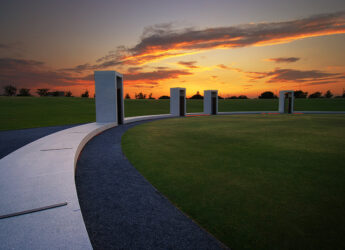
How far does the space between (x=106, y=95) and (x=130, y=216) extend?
12552mm

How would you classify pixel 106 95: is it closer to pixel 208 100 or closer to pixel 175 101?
pixel 175 101

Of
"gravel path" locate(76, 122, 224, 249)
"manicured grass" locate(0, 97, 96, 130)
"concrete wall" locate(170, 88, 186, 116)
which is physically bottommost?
"gravel path" locate(76, 122, 224, 249)

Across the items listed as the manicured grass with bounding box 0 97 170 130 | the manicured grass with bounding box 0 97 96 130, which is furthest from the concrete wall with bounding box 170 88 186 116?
the manicured grass with bounding box 0 97 96 130

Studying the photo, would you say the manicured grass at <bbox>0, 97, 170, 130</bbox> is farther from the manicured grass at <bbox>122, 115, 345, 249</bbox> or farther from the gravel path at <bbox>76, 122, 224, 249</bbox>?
the manicured grass at <bbox>122, 115, 345, 249</bbox>

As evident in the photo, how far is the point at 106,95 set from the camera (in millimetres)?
14312

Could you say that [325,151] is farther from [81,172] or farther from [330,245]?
[81,172]

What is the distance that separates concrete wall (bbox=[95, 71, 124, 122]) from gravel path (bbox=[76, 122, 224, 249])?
32.8 ft

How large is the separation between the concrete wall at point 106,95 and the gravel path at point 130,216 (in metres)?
10.0

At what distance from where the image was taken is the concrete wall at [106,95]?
14125 millimetres

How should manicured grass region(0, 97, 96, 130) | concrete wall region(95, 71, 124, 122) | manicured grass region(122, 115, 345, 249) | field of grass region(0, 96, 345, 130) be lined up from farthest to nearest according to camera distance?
1. field of grass region(0, 96, 345, 130)
2. manicured grass region(0, 97, 96, 130)
3. concrete wall region(95, 71, 124, 122)
4. manicured grass region(122, 115, 345, 249)

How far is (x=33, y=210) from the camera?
2619 millimetres

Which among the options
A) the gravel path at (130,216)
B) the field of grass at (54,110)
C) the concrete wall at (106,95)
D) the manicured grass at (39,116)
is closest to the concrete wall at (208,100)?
the field of grass at (54,110)

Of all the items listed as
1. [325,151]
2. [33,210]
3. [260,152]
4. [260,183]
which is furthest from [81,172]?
[325,151]

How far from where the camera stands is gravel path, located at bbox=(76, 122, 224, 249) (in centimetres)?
245
